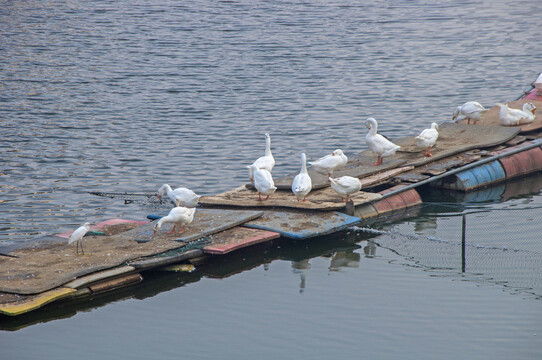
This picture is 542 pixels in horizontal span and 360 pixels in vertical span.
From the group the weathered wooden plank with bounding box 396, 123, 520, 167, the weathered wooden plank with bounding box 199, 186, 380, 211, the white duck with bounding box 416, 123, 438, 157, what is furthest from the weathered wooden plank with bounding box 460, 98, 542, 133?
the weathered wooden plank with bounding box 199, 186, 380, 211

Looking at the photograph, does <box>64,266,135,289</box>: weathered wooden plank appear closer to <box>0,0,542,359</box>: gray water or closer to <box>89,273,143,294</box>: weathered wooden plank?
<box>89,273,143,294</box>: weathered wooden plank

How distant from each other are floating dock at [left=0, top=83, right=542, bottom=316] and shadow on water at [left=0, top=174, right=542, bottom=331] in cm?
20

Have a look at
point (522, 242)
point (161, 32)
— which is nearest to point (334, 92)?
point (161, 32)

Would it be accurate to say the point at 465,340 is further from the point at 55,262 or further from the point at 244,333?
the point at 55,262

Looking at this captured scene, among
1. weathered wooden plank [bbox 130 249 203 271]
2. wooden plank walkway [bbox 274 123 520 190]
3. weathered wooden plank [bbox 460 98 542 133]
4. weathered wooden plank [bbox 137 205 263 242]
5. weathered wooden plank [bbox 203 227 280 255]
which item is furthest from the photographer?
weathered wooden plank [bbox 460 98 542 133]

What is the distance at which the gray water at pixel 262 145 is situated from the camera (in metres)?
A: 13.2

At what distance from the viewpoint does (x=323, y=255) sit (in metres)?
16.9

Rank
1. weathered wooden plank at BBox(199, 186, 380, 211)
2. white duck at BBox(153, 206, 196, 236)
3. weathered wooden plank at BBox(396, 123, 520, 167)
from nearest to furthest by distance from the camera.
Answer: white duck at BBox(153, 206, 196, 236) → weathered wooden plank at BBox(199, 186, 380, 211) → weathered wooden plank at BBox(396, 123, 520, 167)

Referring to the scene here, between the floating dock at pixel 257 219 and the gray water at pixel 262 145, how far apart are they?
0.51m

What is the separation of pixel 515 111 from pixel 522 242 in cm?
834

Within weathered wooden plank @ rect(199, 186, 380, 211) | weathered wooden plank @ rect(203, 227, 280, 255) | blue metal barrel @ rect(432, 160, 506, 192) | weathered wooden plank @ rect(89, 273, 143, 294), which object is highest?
blue metal barrel @ rect(432, 160, 506, 192)

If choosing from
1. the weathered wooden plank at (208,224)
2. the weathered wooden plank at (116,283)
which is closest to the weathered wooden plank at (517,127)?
the weathered wooden plank at (208,224)

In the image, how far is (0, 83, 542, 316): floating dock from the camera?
45.5 feet

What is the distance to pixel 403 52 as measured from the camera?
40.7 metres
